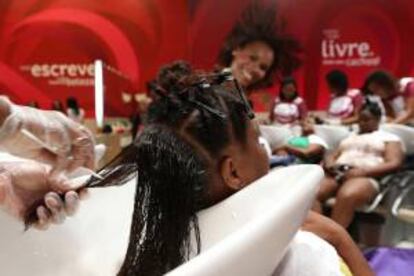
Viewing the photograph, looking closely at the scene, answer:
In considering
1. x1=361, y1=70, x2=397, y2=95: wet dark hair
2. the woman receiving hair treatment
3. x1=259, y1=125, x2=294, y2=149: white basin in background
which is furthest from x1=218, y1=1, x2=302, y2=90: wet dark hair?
the woman receiving hair treatment

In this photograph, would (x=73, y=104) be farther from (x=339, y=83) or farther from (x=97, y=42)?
(x=339, y=83)

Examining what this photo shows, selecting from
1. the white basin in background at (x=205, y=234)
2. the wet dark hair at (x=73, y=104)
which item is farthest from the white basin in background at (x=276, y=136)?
the wet dark hair at (x=73, y=104)

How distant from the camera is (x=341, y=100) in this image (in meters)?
5.23

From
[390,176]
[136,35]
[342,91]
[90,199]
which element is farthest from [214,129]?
[136,35]

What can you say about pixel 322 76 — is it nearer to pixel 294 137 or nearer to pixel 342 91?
pixel 342 91

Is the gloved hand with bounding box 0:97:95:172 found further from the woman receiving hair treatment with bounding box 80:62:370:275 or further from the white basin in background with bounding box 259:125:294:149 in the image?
the white basin in background with bounding box 259:125:294:149

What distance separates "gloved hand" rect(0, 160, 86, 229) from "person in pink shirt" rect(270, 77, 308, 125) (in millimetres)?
4180

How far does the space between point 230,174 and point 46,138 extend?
0.43 m

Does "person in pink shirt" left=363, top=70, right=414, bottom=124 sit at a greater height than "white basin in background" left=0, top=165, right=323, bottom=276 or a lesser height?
greater

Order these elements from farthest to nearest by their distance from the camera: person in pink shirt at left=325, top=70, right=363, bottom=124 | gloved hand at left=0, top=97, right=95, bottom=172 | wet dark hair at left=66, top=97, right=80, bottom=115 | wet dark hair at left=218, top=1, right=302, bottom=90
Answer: wet dark hair at left=66, top=97, right=80, bottom=115, wet dark hair at left=218, top=1, right=302, bottom=90, person in pink shirt at left=325, top=70, right=363, bottom=124, gloved hand at left=0, top=97, right=95, bottom=172

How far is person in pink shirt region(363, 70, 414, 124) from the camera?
438 cm

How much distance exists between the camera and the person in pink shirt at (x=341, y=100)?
16.7 feet

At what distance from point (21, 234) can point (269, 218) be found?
619 mm

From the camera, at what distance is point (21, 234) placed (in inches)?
43.9
